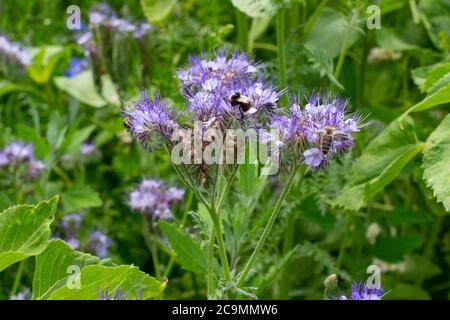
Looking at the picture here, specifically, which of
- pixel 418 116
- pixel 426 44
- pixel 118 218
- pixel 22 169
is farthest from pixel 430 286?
pixel 22 169

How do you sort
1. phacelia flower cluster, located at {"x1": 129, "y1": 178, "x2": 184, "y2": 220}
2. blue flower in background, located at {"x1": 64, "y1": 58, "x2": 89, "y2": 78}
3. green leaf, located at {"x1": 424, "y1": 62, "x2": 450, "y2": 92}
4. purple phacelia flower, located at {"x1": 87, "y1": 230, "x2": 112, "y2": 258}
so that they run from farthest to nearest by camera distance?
blue flower in background, located at {"x1": 64, "y1": 58, "x2": 89, "y2": 78}
purple phacelia flower, located at {"x1": 87, "y1": 230, "x2": 112, "y2": 258}
phacelia flower cluster, located at {"x1": 129, "y1": 178, "x2": 184, "y2": 220}
green leaf, located at {"x1": 424, "y1": 62, "x2": 450, "y2": 92}

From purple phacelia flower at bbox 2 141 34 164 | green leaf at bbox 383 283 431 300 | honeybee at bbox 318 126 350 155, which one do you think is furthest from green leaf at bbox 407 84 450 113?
purple phacelia flower at bbox 2 141 34 164

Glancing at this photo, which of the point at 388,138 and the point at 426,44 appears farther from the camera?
the point at 426,44

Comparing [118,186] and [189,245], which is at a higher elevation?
[118,186]

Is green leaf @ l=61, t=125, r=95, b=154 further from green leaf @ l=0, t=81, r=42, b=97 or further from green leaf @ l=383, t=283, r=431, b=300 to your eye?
green leaf @ l=383, t=283, r=431, b=300

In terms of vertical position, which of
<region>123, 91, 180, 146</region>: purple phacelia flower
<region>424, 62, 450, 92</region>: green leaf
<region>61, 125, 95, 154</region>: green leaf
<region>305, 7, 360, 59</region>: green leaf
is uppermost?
<region>305, 7, 360, 59</region>: green leaf

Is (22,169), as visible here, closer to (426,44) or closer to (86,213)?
(86,213)

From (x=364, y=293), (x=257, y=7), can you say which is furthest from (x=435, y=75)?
(x=364, y=293)
